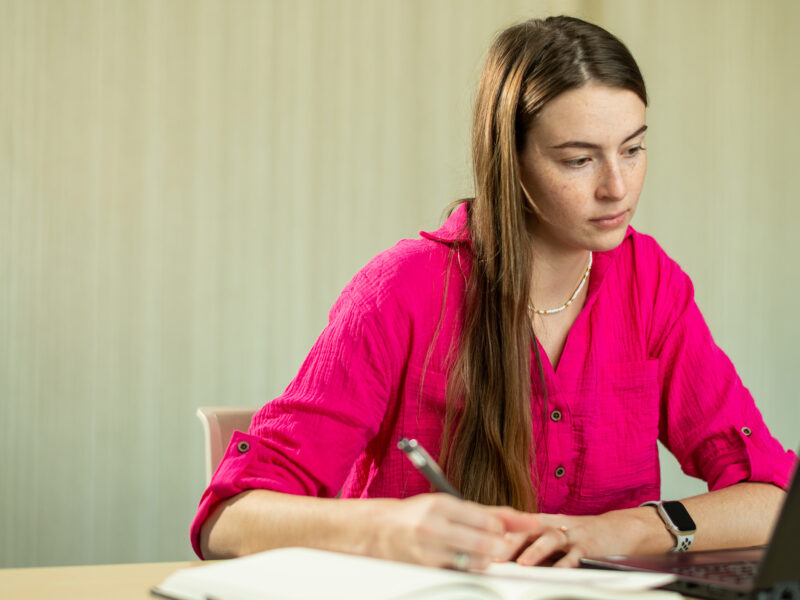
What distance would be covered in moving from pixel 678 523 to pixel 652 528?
0.05 meters

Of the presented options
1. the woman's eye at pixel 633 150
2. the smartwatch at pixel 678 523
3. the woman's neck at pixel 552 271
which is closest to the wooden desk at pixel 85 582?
the smartwatch at pixel 678 523

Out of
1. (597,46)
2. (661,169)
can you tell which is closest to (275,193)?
(661,169)

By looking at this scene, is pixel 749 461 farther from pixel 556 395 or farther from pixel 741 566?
pixel 741 566

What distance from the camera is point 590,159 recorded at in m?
1.32

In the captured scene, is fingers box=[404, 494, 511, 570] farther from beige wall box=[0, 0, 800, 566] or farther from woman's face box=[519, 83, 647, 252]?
beige wall box=[0, 0, 800, 566]

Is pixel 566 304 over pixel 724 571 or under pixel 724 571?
→ over

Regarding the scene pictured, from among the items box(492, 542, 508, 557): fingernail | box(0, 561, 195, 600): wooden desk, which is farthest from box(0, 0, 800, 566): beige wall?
box(492, 542, 508, 557): fingernail

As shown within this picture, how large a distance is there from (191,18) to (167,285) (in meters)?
0.81

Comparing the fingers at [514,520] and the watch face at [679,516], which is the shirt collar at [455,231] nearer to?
the watch face at [679,516]

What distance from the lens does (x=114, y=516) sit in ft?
9.14

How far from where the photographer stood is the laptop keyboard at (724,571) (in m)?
0.88

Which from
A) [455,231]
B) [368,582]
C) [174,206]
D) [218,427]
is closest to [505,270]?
[455,231]

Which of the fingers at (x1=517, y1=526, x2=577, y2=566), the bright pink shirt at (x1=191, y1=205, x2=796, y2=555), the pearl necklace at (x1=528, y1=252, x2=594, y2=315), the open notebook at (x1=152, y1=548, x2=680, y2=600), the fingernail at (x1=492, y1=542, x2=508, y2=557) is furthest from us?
the pearl necklace at (x1=528, y1=252, x2=594, y2=315)

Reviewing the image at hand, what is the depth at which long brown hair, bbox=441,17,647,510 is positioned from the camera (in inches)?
50.8
